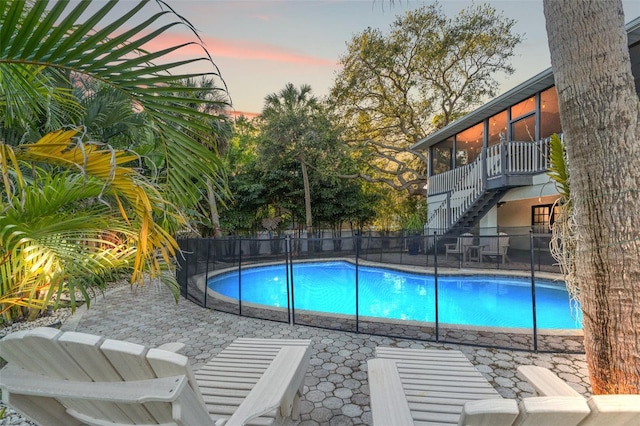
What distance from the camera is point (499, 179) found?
10.8 metres

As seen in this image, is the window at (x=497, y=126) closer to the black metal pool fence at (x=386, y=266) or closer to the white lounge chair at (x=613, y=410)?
the black metal pool fence at (x=386, y=266)

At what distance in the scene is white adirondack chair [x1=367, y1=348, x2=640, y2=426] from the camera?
91cm

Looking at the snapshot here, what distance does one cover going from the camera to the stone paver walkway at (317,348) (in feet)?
9.55

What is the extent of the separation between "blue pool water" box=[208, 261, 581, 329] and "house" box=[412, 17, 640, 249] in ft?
6.73

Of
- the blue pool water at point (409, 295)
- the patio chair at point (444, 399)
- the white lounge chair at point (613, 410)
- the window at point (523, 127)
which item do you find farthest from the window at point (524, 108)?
the white lounge chair at point (613, 410)

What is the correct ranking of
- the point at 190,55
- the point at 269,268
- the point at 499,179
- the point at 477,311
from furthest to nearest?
the point at 269,268
the point at 499,179
the point at 477,311
the point at 190,55

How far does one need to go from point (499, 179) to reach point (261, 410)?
11355mm

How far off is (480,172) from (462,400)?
37.4ft

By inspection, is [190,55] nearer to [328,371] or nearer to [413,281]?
[328,371]

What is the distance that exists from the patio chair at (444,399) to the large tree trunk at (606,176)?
0.64 metres

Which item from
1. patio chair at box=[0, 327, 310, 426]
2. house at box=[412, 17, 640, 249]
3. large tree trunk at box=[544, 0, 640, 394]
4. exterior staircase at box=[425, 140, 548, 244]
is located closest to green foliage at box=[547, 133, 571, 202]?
large tree trunk at box=[544, 0, 640, 394]

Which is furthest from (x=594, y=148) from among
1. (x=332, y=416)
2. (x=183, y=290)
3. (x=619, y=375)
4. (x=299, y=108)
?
(x=299, y=108)

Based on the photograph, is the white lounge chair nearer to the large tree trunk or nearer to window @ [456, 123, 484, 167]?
the large tree trunk

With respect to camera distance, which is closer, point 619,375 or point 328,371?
point 619,375
